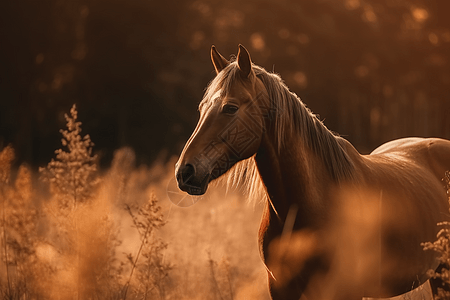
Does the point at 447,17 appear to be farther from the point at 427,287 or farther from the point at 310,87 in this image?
the point at 427,287

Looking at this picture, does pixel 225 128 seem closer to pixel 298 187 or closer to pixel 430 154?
pixel 298 187

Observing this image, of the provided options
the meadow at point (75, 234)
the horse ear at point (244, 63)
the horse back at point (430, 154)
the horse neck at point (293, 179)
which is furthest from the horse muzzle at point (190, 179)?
the horse back at point (430, 154)

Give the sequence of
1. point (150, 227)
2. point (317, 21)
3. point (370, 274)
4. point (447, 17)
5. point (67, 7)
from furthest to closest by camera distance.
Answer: point (317, 21), point (67, 7), point (447, 17), point (370, 274), point (150, 227)

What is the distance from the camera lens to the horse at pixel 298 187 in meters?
2.41

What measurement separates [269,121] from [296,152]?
0.80 feet

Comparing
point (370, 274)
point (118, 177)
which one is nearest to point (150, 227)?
point (118, 177)

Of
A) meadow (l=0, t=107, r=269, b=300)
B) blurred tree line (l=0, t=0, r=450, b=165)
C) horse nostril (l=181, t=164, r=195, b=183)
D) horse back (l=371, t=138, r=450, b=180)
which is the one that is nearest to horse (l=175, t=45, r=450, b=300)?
horse nostril (l=181, t=164, r=195, b=183)

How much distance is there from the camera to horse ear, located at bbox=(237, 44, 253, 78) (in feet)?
8.13

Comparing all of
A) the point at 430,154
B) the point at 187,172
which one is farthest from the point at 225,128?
the point at 430,154

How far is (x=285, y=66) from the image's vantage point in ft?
50.1

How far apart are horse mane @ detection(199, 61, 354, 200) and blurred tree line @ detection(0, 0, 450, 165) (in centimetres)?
912

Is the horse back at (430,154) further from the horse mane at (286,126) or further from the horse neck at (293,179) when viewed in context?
the horse neck at (293,179)

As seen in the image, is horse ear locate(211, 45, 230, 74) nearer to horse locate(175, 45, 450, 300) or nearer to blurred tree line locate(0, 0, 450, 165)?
horse locate(175, 45, 450, 300)

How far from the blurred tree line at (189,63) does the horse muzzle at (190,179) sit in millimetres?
9564
